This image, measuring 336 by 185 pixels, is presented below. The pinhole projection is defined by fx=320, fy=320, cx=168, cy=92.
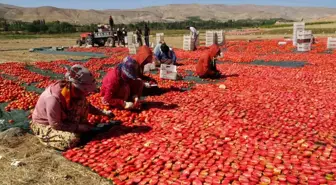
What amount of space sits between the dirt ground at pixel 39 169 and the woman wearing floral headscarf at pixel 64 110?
0.98 ft

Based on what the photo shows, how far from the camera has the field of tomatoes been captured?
4.79 m

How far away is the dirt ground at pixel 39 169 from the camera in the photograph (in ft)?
16.3

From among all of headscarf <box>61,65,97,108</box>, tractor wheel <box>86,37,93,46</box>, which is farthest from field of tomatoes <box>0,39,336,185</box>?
tractor wheel <box>86,37,93,46</box>

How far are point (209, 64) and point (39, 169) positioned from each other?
867 centimetres

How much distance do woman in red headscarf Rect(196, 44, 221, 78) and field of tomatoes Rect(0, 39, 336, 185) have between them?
2240 millimetres

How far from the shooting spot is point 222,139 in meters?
6.18

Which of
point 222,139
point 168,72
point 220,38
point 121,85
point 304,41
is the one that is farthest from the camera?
point 220,38

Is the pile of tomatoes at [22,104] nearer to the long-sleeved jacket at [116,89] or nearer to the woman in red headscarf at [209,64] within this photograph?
the long-sleeved jacket at [116,89]

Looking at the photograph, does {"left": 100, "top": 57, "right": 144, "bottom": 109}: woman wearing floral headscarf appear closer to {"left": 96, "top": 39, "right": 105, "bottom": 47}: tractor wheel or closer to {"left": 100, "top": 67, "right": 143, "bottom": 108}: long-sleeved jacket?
{"left": 100, "top": 67, "right": 143, "bottom": 108}: long-sleeved jacket

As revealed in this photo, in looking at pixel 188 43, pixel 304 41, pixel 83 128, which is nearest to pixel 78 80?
pixel 83 128

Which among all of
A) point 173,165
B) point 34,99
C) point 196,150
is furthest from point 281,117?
point 34,99

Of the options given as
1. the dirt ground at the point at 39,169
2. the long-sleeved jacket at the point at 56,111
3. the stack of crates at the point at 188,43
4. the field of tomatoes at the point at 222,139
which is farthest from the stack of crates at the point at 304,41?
the dirt ground at the point at 39,169

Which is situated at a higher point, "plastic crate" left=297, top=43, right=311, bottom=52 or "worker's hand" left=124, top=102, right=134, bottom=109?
"plastic crate" left=297, top=43, right=311, bottom=52

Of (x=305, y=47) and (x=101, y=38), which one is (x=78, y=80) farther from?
(x=101, y=38)
